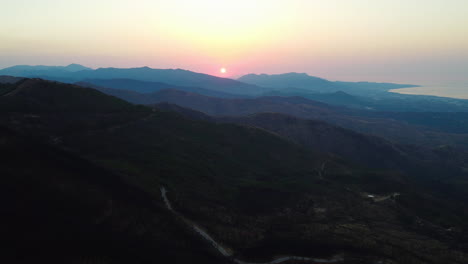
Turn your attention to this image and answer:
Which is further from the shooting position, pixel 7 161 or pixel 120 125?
pixel 120 125

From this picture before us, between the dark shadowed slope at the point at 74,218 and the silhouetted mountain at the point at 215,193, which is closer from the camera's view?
the dark shadowed slope at the point at 74,218

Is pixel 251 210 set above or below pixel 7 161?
below

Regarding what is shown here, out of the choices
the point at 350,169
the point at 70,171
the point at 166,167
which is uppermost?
the point at 70,171

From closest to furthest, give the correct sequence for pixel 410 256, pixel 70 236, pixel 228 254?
pixel 70 236
pixel 228 254
pixel 410 256

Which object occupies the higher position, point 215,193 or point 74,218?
point 74,218

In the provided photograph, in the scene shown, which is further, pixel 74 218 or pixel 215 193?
pixel 215 193

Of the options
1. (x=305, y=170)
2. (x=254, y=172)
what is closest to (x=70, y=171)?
(x=254, y=172)

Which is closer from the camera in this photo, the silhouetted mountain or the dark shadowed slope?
the dark shadowed slope

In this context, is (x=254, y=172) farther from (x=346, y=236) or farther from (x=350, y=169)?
(x=346, y=236)
